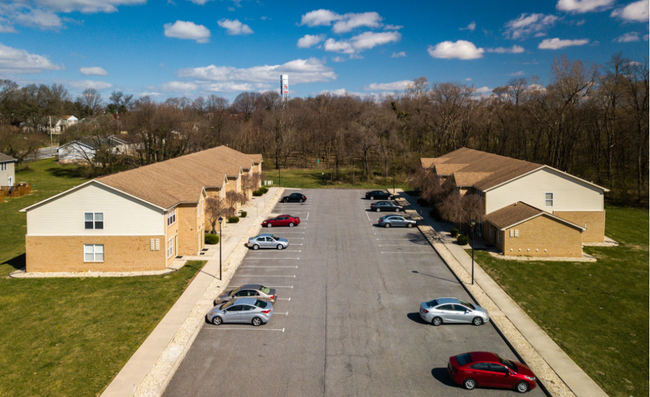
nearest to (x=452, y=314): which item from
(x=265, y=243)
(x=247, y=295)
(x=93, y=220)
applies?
(x=247, y=295)

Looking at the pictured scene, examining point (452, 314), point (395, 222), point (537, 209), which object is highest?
point (537, 209)

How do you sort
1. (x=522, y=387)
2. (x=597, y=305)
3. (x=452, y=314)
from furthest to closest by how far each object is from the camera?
1. (x=597, y=305)
2. (x=452, y=314)
3. (x=522, y=387)

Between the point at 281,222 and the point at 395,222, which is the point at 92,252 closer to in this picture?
the point at 281,222

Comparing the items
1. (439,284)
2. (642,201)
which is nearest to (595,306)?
(439,284)

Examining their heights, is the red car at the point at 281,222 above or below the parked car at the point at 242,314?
above

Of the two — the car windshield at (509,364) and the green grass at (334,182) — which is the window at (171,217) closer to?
the car windshield at (509,364)

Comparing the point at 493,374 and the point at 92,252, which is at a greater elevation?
the point at 92,252

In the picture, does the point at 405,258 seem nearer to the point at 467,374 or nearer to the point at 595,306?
the point at 595,306

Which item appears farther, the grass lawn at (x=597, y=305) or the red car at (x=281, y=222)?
the red car at (x=281, y=222)

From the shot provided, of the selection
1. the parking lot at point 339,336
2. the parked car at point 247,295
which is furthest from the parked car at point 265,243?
the parked car at point 247,295
